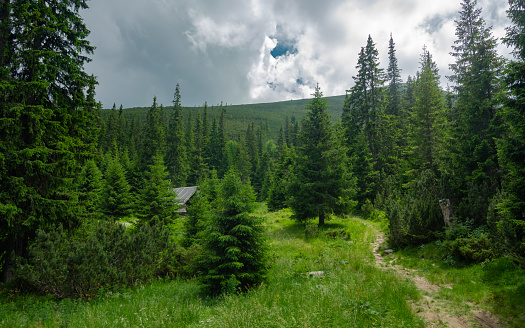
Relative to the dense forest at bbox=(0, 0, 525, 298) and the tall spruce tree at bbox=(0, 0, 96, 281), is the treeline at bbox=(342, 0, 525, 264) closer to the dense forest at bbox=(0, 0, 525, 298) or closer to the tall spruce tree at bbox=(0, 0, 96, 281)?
the dense forest at bbox=(0, 0, 525, 298)

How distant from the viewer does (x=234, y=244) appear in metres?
8.22

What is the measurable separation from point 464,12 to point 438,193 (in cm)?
1688

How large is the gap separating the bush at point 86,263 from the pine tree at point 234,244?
10.0 feet

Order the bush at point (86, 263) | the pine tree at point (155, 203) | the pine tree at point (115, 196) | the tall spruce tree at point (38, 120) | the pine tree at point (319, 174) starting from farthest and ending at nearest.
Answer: the pine tree at point (115, 196), the pine tree at point (319, 174), the pine tree at point (155, 203), the tall spruce tree at point (38, 120), the bush at point (86, 263)

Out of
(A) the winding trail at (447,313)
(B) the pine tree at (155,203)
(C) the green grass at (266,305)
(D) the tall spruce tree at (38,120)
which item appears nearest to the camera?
(C) the green grass at (266,305)

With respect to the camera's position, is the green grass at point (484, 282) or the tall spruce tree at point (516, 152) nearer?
the green grass at point (484, 282)

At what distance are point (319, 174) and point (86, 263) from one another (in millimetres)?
15134

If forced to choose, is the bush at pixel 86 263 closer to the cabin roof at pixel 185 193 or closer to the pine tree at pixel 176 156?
the cabin roof at pixel 185 193

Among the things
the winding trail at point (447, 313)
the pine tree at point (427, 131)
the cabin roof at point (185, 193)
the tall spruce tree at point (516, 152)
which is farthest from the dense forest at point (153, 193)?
the cabin roof at point (185, 193)

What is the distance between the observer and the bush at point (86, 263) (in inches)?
312

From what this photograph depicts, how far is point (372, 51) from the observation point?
30.1 m

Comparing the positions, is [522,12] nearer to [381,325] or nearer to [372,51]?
[381,325]

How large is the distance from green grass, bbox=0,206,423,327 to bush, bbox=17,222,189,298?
0.45m

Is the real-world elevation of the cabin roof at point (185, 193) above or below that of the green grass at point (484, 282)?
below
